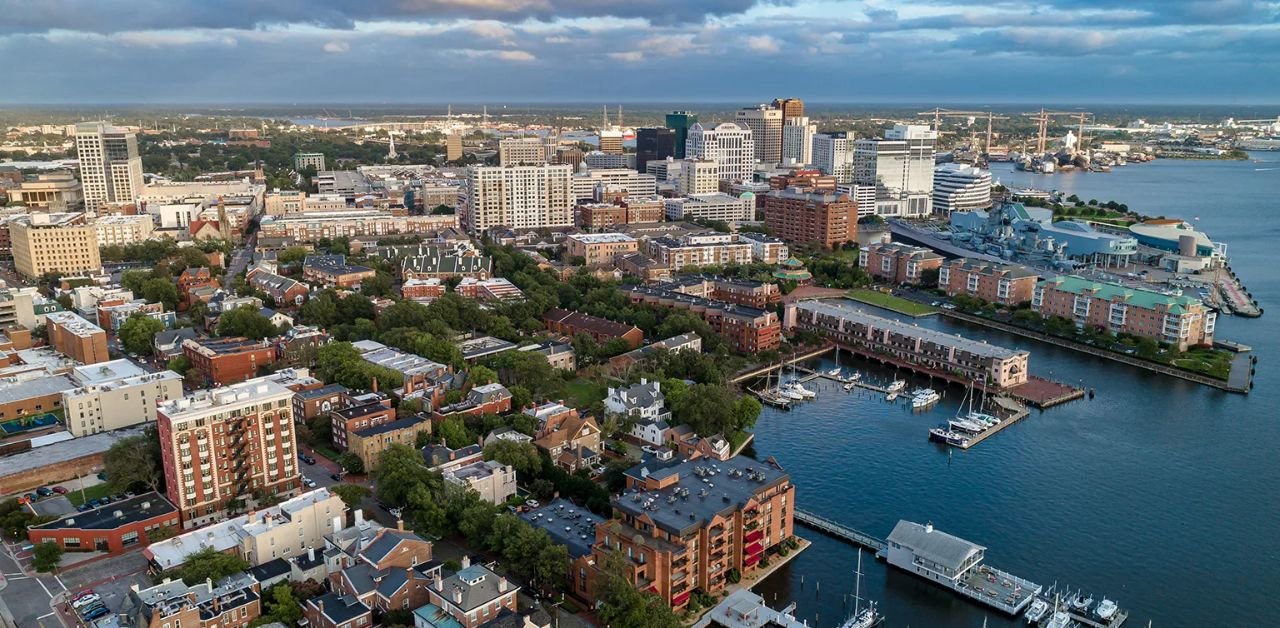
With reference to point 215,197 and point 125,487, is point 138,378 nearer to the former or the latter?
point 125,487

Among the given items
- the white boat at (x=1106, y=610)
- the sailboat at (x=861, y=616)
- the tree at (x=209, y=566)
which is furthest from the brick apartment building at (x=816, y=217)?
the tree at (x=209, y=566)

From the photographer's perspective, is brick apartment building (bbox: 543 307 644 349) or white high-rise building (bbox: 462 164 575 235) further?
white high-rise building (bbox: 462 164 575 235)

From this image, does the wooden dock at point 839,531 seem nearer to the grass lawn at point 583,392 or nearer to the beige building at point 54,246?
the grass lawn at point 583,392

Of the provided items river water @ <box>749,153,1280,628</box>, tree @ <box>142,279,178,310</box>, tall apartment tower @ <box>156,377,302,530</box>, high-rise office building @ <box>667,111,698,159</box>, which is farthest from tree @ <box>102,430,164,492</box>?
high-rise office building @ <box>667,111,698,159</box>

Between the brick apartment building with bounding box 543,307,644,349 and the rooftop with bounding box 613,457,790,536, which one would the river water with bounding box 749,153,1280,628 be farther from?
the brick apartment building with bounding box 543,307,644,349

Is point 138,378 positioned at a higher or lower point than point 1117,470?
higher

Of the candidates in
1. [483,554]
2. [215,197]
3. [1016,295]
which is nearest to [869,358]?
[1016,295]

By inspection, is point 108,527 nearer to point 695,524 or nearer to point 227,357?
point 227,357
